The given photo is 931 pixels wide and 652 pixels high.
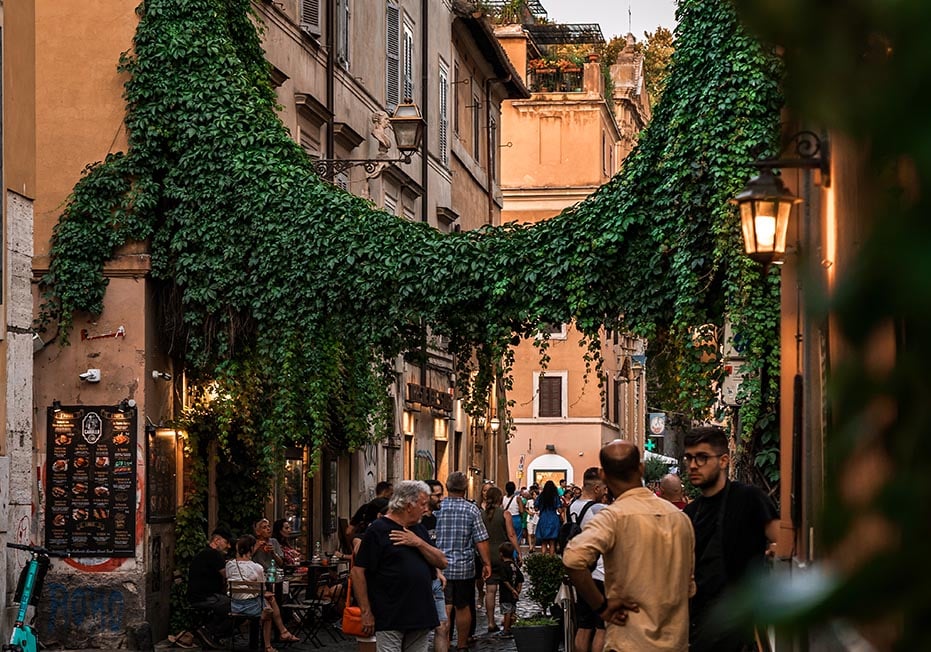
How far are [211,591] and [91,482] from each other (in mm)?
1924

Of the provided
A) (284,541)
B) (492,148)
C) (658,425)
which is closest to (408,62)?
(492,148)

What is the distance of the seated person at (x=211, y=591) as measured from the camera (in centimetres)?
1708

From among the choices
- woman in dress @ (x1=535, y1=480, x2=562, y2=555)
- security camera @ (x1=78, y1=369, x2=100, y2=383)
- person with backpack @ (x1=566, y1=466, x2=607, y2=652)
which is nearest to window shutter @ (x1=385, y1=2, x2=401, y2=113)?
woman in dress @ (x1=535, y1=480, x2=562, y2=555)

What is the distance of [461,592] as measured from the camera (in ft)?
56.0

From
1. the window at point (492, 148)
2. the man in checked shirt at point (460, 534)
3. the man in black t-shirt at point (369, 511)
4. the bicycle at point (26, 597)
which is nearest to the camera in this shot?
the bicycle at point (26, 597)

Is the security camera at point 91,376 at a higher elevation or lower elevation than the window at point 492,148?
lower

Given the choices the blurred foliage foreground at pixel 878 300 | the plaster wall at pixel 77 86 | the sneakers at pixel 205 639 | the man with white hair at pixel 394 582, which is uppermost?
the plaster wall at pixel 77 86

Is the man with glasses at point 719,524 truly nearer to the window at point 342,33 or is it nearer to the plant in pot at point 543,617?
the plant in pot at point 543,617

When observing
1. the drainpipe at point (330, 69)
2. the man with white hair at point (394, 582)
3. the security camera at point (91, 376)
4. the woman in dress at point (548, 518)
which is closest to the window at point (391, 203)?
the drainpipe at point (330, 69)

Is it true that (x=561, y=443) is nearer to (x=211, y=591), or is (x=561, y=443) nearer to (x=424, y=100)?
(x=424, y=100)

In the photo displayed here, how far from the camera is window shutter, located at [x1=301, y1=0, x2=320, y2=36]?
79.1 ft

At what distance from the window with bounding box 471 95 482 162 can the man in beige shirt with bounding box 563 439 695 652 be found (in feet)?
105

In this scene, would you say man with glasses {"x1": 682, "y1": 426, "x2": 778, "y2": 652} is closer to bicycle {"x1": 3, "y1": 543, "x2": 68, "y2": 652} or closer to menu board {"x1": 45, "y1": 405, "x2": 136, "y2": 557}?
bicycle {"x1": 3, "y1": 543, "x2": 68, "y2": 652}

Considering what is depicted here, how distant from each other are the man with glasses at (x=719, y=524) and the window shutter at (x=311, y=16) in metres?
16.4
